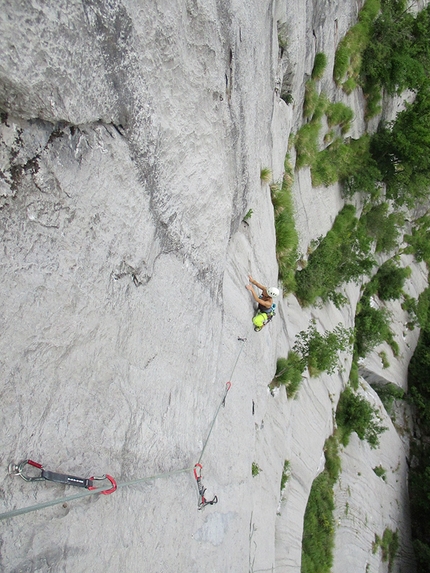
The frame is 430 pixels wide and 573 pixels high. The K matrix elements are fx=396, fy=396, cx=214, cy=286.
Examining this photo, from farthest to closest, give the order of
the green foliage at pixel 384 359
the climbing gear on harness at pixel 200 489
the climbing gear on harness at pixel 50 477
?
the green foliage at pixel 384 359, the climbing gear on harness at pixel 200 489, the climbing gear on harness at pixel 50 477

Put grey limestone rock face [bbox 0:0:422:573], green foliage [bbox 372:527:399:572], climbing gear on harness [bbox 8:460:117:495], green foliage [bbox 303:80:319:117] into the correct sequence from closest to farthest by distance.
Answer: grey limestone rock face [bbox 0:0:422:573] → climbing gear on harness [bbox 8:460:117:495] → green foliage [bbox 303:80:319:117] → green foliage [bbox 372:527:399:572]

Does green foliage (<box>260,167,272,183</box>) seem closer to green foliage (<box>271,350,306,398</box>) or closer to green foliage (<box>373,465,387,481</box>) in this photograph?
green foliage (<box>271,350,306,398</box>)

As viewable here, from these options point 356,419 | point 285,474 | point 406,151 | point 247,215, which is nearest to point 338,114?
point 406,151

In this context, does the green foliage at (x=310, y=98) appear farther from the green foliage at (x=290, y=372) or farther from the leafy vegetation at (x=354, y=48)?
the green foliage at (x=290, y=372)

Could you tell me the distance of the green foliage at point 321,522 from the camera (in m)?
11.7

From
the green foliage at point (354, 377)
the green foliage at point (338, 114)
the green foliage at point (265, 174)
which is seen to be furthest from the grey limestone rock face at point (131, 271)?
the green foliage at point (354, 377)

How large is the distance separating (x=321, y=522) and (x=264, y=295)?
907 cm

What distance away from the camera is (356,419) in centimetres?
1388

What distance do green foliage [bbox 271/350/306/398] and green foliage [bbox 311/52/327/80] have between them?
711cm

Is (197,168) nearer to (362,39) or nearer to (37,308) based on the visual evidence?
(37,308)

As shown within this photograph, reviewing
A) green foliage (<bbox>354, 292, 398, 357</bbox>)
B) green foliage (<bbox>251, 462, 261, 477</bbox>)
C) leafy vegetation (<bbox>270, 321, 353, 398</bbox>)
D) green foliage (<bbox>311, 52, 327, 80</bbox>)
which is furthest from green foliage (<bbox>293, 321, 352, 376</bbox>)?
green foliage (<bbox>311, 52, 327, 80</bbox>)

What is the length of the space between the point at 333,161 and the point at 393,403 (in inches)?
470

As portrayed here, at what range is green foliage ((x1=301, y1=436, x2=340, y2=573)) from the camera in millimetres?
11711

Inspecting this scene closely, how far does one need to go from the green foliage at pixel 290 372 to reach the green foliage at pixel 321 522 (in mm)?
4253
